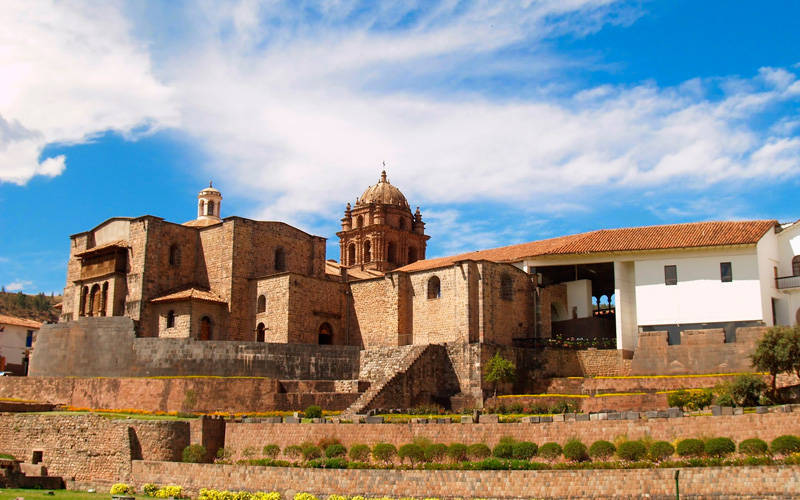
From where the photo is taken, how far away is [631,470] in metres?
19.8

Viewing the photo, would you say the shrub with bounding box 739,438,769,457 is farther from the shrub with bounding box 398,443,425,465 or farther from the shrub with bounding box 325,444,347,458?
the shrub with bounding box 325,444,347,458

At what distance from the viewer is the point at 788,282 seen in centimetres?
3609

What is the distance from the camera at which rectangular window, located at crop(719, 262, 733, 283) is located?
115 ft

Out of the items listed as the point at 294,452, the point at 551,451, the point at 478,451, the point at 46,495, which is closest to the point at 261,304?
the point at 294,452

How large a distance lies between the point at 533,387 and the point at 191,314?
16.3 metres

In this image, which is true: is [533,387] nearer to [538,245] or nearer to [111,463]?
[538,245]

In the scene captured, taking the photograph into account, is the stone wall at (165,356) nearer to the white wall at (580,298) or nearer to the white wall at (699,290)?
the white wall at (580,298)

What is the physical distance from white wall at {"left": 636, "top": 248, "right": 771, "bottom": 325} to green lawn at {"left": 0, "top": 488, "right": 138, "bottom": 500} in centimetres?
2405

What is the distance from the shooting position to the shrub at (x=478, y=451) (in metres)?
22.4

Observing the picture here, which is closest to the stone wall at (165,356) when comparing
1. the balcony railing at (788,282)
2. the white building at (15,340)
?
the balcony railing at (788,282)

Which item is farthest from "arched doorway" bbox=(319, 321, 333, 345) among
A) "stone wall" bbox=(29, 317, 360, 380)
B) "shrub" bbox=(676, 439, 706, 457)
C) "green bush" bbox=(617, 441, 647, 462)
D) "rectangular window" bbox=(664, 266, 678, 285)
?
"shrub" bbox=(676, 439, 706, 457)

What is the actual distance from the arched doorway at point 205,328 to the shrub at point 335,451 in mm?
16325

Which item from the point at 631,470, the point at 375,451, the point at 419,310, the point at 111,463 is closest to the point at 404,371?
the point at 419,310

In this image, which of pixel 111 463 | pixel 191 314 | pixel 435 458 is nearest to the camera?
pixel 435 458
